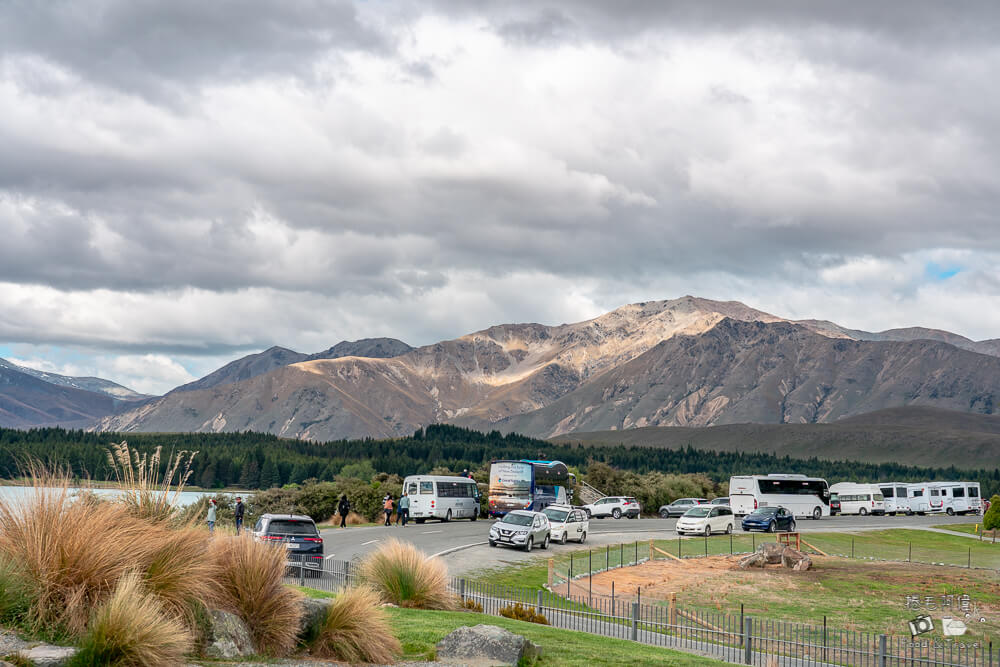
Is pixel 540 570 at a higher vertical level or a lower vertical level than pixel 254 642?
lower

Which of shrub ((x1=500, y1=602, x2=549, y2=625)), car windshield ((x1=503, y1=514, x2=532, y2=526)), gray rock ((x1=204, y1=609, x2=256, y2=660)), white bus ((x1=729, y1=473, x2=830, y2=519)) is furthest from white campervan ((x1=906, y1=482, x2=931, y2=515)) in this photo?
gray rock ((x1=204, y1=609, x2=256, y2=660))

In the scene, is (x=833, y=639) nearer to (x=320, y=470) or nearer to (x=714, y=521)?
(x=714, y=521)

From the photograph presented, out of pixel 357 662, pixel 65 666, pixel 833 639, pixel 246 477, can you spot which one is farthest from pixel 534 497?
pixel 246 477

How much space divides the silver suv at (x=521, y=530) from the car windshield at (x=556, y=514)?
267 cm

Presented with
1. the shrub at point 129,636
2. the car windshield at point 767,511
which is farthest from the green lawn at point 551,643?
the car windshield at point 767,511

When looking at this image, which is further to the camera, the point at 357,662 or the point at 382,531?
the point at 382,531

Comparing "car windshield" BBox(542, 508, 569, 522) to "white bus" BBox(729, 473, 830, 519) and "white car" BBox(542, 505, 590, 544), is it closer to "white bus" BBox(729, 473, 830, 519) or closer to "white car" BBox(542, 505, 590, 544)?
"white car" BBox(542, 505, 590, 544)

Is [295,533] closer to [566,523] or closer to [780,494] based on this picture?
[566,523]

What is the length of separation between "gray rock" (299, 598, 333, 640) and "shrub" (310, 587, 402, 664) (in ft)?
0.23

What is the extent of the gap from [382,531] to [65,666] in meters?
39.0

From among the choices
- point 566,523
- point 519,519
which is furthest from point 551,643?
point 566,523

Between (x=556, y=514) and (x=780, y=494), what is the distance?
29.0 metres

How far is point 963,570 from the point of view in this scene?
42.4 m

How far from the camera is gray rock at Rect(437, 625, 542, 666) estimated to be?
1324 centimetres
